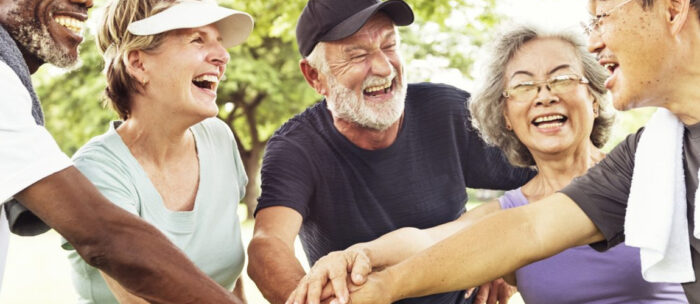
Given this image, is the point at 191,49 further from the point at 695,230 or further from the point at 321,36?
the point at 695,230

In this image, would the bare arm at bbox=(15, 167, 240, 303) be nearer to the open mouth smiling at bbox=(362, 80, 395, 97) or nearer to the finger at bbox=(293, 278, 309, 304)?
the finger at bbox=(293, 278, 309, 304)

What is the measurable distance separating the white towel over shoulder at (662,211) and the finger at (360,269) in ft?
3.04

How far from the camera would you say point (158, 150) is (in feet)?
9.96

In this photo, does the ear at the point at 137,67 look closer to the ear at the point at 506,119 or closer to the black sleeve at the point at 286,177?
the black sleeve at the point at 286,177

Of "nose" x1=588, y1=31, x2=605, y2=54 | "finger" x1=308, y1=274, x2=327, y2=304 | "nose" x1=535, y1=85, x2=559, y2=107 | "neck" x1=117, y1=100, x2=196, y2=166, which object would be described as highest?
"nose" x1=588, y1=31, x2=605, y2=54

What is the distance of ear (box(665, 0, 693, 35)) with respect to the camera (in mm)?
2217

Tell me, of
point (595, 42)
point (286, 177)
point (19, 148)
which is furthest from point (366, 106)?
point (19, 148)

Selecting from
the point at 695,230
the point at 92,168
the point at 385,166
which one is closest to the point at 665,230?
the point at 695,230

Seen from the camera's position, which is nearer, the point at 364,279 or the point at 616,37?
the point at 616,37

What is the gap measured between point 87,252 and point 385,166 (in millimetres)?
1584

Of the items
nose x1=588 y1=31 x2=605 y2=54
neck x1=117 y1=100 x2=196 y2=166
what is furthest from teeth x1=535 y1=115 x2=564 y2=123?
neck x1=117 y1=100 x2=196 y2=166

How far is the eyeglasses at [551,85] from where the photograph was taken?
320 cm

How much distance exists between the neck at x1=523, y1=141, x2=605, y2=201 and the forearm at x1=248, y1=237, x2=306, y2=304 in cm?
109

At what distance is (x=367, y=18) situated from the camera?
3.40 metres
